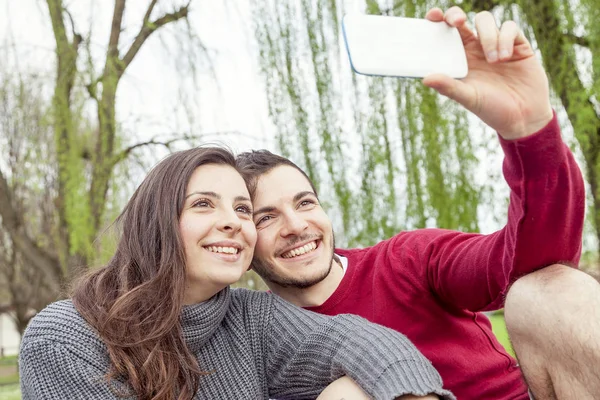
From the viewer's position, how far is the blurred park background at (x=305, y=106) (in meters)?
3.88

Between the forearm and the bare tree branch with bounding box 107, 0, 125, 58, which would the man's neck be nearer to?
the forearm

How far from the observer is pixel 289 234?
81.3 inches

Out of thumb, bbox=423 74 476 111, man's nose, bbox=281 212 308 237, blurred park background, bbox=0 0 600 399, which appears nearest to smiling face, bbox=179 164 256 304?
man's nose, bbox=281 212 308 237

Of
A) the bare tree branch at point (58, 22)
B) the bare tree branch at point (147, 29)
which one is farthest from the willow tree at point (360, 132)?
the bare tree branch at point (58, 22)

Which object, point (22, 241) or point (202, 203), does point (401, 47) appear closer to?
point (202, 203)

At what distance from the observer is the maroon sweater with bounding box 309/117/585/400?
1.47 meters

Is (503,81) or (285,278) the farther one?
(285,278)

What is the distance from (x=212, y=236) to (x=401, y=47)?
0.77 meters

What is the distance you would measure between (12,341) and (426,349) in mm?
28412

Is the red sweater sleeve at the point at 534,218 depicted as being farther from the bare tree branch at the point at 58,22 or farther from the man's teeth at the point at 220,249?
the bare tree branch at the point at 58,22

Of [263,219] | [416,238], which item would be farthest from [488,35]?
[263,219]

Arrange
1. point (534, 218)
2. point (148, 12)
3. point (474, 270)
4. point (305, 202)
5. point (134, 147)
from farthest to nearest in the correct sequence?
point (134, 147) → point (148, 12) → point (305, 202) → point (474, 270) → point (534, 218)

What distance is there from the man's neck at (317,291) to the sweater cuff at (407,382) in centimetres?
54

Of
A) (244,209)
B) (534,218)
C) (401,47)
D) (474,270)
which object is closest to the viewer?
(401,47)
